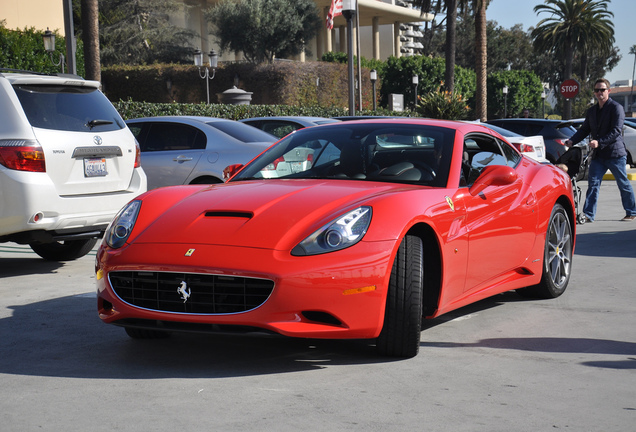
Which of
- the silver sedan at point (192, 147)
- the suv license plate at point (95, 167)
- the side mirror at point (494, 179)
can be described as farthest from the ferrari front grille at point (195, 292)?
the silver sedan at point (192, 147)

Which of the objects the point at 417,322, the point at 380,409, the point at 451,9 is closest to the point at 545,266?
the point at 417,322

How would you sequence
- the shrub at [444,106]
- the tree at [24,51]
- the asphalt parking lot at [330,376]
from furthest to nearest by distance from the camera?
Result: the tree at [24,51]
the shrub at [444,106]
the asphalt parking lot at [330,376]

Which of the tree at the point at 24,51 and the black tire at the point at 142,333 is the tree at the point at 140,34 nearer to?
the tree at the point at 24,51

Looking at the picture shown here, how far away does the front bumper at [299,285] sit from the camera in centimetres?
436

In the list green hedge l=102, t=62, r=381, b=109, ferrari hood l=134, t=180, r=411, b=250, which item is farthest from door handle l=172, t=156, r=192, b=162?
green hedge l=102, t=62, r=381, b=109

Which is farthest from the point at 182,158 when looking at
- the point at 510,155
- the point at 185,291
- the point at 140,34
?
the point at 140,34

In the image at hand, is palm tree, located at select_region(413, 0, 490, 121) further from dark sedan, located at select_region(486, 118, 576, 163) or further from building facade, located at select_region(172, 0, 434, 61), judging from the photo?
dark sedan, located at select_region(486, 118, 576, 163)

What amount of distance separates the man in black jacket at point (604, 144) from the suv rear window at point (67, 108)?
20.1 feet

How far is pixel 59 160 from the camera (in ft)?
25.1

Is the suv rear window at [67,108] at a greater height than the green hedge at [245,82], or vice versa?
the green hedge at [245,82]

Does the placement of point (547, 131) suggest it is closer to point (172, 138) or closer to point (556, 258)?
point (172, 138)

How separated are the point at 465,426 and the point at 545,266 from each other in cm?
311

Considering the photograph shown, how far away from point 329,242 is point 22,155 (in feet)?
12.7

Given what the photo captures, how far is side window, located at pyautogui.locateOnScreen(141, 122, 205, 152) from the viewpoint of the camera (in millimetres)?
11469
